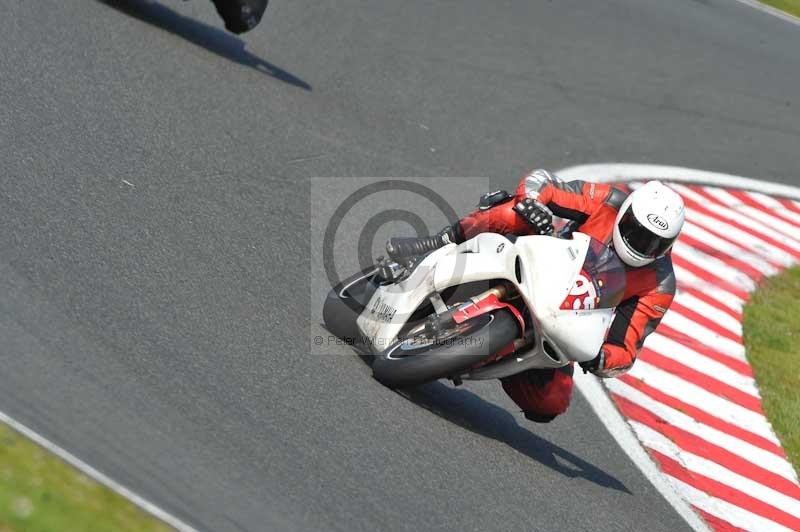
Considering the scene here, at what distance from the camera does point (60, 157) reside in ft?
24.5

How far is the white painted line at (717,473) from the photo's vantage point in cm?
748

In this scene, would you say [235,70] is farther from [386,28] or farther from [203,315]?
[203,315]

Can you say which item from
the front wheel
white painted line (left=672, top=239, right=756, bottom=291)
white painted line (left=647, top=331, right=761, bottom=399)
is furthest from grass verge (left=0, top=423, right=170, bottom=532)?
white painted line (left=672, top=239, right=756, bottom=291)

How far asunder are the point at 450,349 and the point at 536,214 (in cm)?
85

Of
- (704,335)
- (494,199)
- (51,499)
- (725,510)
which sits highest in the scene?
(494,199)

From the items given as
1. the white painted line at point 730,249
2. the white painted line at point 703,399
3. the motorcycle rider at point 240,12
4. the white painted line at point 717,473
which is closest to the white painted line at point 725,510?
the white painted line at point 717,473

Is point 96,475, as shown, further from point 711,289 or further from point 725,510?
point 711,289

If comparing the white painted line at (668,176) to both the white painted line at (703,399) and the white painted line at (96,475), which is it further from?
the white painted line at (96,475)

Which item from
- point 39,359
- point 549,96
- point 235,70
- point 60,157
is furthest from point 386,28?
point 39,359

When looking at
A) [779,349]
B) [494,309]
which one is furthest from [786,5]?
[494,309]

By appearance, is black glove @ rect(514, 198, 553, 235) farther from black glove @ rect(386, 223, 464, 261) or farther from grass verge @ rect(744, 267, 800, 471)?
grass verge @ rect(744, 267, 800, 471)

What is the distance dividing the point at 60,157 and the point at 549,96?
6.62m

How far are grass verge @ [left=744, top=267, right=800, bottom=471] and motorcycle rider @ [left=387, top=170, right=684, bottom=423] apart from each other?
221 cm

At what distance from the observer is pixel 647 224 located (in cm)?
610
